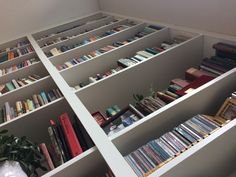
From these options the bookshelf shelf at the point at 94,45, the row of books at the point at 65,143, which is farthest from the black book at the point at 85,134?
the bookshelf shelf at the point at 94,45

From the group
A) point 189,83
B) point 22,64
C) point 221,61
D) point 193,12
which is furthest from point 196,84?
point 22,64

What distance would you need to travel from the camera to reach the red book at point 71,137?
123 centimetres

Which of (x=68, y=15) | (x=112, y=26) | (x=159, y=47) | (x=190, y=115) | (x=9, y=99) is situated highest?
(x=68, y=15)

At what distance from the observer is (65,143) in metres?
1.33

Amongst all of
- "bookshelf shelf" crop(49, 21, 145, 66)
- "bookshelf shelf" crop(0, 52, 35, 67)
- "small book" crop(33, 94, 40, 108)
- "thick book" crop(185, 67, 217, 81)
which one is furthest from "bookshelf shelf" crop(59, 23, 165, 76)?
"bookshelf shelf" crop(0, 52, 35, 67)

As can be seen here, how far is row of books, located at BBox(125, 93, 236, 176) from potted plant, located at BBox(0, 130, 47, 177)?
463 mm

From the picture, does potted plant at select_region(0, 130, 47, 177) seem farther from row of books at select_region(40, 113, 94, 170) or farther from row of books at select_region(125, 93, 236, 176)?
row of books at select_region(125, 93, 236, 176)

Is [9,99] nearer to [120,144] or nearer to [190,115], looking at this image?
[120,144]

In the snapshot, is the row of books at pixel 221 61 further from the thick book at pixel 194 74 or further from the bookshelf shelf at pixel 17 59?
the bookshelf shelf at pixel 17 59

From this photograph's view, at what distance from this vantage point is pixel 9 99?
71.4 inches

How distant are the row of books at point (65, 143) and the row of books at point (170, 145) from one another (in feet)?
0.88

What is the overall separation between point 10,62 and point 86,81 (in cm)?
98

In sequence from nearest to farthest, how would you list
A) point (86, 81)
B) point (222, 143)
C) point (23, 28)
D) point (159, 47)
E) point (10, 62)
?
point (222, 143) < point (86, 81) < point (159, 47) < point (10, 62) < point (23, 28)

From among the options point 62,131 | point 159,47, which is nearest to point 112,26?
point 159,47
